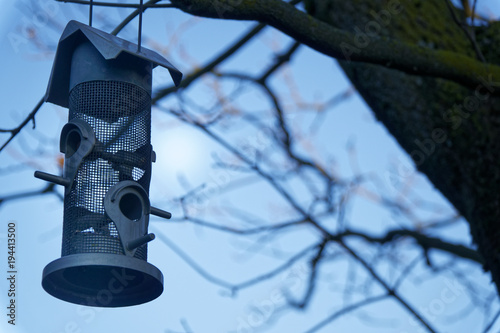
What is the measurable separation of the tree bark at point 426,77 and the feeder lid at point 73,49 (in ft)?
2.18

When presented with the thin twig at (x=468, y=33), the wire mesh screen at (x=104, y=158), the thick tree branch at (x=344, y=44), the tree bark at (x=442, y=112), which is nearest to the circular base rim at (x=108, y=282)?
the wire mesh screen at (x=104, y=158)

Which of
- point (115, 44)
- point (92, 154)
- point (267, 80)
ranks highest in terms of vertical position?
point (267, 80)

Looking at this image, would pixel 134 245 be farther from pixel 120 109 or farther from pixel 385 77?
pixel 385 77

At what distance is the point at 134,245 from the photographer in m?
2.80

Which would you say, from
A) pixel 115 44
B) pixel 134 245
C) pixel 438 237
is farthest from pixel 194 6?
pixel 438 237

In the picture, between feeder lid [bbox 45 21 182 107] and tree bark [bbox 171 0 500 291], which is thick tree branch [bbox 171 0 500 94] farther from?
feeder lid [bbox 45 21 182 107]

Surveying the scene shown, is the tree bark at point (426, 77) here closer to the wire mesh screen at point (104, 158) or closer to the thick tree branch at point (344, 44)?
the thick tree branch at point (344, 44)

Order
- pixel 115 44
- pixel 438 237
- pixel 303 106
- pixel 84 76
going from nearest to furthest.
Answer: pixel 115 44, pixel 84 76, pixel 438 237, pixel 303 106

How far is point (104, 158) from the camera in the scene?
3137mm

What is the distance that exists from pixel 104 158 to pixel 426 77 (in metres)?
1.44

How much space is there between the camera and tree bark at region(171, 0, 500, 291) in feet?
8.39

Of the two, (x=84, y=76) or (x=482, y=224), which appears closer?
(x=482, y=224)

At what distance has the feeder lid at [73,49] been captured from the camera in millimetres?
2996

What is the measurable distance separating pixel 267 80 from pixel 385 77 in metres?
1.40
